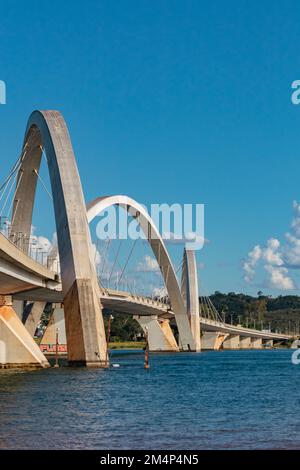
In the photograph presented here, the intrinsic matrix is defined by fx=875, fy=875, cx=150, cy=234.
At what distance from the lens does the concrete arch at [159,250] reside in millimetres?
109562

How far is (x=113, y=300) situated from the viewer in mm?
110500

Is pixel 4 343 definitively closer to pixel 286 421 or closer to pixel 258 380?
pixel 258 380

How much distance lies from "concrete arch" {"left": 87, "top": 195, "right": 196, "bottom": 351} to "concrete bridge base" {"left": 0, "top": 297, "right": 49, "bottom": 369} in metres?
34.5

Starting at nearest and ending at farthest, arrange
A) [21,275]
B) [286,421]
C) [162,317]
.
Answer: [286,421]
[21,275]
[162,317]

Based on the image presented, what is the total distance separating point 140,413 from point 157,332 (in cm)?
11736

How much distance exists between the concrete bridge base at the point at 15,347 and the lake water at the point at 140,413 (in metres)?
3.12

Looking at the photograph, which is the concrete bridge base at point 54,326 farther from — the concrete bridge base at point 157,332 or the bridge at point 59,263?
the concrete bridge base at point 157,332

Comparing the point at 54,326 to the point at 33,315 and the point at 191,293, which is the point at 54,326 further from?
the point at 191,293

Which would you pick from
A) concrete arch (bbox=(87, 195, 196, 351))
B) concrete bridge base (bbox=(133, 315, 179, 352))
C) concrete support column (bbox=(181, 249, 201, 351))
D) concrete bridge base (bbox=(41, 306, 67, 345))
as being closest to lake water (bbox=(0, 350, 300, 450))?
concrete arch (bbox=(87, 195, 196, 351))

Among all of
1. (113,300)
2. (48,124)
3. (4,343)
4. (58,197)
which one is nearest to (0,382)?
(4,343)

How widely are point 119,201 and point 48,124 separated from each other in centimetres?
4112

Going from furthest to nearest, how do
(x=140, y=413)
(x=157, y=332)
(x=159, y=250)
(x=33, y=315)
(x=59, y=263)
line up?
(x=157, y=332), (x=159, y=250), (x=33, y=315), (x=59, y=263), (x=140, y=413)

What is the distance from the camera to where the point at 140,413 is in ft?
127

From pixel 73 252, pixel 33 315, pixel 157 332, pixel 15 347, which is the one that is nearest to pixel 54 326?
pixel 33 315
